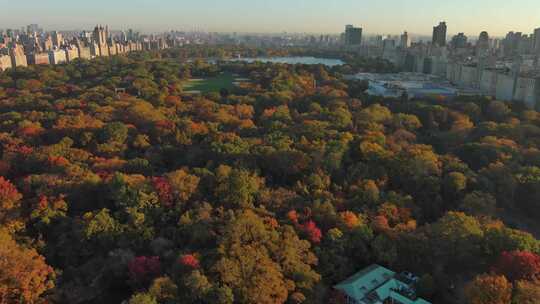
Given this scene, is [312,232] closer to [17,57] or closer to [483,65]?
[483,65]

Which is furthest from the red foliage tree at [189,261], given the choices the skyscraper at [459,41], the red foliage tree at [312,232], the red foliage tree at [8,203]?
the skyscraper at [459,41]

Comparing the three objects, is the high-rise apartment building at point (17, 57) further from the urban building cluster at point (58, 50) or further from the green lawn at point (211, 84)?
the green lawn at point (211, 84)

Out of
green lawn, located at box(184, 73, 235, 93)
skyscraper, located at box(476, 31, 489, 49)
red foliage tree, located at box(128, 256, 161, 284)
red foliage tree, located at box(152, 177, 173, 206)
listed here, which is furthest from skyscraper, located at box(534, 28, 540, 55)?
red foliage tree, located at box(128, 256, 161, 284)

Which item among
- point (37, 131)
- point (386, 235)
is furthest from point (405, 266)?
point (37, 131)

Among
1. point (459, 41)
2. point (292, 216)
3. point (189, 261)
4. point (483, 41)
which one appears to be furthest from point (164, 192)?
point (459, 41)

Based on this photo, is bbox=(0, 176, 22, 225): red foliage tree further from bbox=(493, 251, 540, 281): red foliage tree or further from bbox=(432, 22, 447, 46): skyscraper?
bbox=(432, 22, 447, 46): skyscraper

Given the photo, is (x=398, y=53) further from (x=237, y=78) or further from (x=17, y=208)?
(x=17, y=208)
